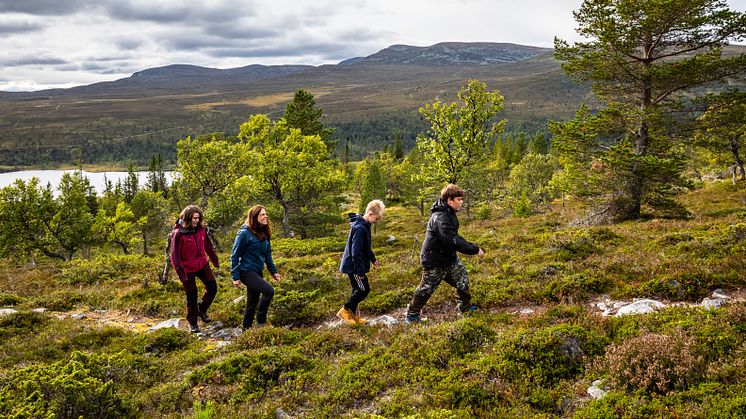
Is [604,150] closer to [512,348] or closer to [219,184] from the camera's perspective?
[512,348]

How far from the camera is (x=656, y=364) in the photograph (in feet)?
17.6

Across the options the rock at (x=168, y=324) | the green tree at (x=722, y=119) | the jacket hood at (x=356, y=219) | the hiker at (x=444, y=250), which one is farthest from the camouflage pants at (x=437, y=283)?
the green tree at (x=722, y=119)

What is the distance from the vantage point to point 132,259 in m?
20.4

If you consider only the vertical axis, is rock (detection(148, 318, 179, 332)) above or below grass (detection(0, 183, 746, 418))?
below

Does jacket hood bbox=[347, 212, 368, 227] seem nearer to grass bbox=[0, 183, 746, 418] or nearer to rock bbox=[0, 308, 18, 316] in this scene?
grass bbox=[0, 183, 746, 418]

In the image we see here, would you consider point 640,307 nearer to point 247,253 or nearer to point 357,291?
point 357,291

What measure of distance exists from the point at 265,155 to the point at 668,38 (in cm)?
2606

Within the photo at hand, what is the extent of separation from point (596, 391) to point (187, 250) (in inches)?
332

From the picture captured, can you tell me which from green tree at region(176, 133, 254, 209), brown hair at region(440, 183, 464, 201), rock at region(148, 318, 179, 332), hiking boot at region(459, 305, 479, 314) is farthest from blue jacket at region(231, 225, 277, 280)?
green tree at region(176, 133, 254, 209)

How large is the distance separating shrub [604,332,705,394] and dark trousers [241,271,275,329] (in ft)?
21.6

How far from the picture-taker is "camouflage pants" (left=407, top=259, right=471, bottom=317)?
8.62 meters

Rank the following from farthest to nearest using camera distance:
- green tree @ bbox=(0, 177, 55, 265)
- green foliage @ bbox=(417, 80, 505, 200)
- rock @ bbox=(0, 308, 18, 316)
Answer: green tree @ bbox=(0, 177, 55, 265), green foliage @ bbox=(417, 80, 505, 200), rock @ bbox=(0, 308, 18, 316)

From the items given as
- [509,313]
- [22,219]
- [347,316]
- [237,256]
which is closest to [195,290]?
[237,256]

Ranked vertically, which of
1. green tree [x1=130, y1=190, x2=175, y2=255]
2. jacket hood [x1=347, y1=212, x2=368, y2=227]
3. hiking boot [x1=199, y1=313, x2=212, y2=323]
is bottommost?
green tree [x1=130, y1=190, x2=175, y2=255]
